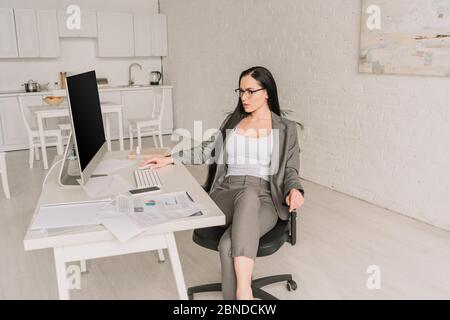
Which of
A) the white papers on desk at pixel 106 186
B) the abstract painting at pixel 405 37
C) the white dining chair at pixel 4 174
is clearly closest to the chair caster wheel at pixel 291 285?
the white papers on desk at pixel 106 186

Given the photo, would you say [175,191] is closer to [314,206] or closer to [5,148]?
[314,206]

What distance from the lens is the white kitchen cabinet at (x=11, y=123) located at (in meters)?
5.64

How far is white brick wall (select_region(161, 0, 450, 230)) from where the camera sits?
3076 millimetres

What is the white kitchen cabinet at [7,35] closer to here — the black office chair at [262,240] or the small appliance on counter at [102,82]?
the small appliance on counter at [102,82]

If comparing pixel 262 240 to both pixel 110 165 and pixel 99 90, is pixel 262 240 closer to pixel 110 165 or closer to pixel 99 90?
pixel 110 165

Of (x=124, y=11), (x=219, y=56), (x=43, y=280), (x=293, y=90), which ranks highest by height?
(x=124, y=11)

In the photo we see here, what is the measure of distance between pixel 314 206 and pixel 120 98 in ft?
12.9

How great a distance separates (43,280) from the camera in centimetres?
242

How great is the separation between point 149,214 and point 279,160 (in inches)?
33.3

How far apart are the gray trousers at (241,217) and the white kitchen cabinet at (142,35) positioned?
16.4 ft

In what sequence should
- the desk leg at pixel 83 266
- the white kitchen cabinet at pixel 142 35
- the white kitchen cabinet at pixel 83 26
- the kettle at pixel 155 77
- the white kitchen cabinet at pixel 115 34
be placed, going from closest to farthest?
1. the desk leg at pixel 83 266
2. the white kitchen cabinet at pixel 83 26
3. the white kitchen cabinet at pixel 115 34
4. the white kitchen cabinet at pixel 142 35
5. the kettle at pixel 155 77

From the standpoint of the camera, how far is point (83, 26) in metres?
6.14

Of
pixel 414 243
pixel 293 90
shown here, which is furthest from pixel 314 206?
pixel 293 90
